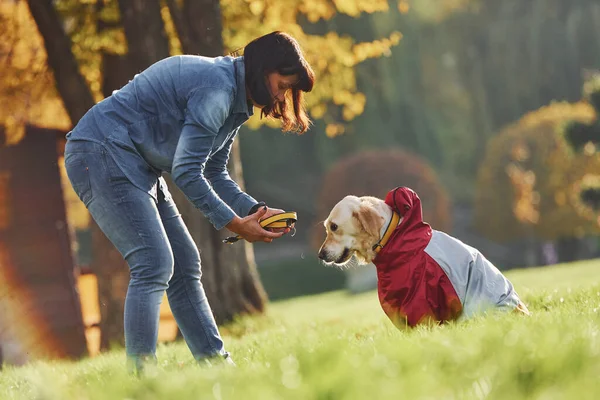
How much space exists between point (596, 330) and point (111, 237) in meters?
2.27

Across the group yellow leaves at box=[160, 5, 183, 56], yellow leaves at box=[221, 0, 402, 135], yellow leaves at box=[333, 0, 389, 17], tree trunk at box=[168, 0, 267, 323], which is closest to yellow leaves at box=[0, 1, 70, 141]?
yellow leaves at box=[160, 5, 183, 56]

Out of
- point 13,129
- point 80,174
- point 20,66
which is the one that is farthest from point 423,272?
point 13,129

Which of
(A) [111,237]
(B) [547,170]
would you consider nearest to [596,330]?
(A) [111,237]

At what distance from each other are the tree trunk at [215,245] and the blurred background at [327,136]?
2 cm

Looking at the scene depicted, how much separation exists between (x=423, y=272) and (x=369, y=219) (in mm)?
590

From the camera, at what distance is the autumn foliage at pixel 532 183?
3238cm

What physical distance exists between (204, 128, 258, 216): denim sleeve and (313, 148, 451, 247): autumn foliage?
81.5 feet

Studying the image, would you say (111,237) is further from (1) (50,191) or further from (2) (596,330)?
(1) (50,191)

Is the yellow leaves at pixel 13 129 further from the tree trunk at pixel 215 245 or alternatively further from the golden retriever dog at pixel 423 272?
the golden retriever dog at pixel 423 272

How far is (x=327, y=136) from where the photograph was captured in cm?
3222

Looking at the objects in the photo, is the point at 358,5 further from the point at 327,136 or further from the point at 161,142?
the point at 327,136

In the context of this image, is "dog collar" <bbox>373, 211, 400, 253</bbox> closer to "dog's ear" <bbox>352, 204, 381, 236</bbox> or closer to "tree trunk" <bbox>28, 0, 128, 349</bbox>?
"dog's ear" <bbox>352, 204, 381, 236</bbox>

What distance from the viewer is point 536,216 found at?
34.3 meters

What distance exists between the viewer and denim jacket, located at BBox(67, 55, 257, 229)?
12.6 feet
